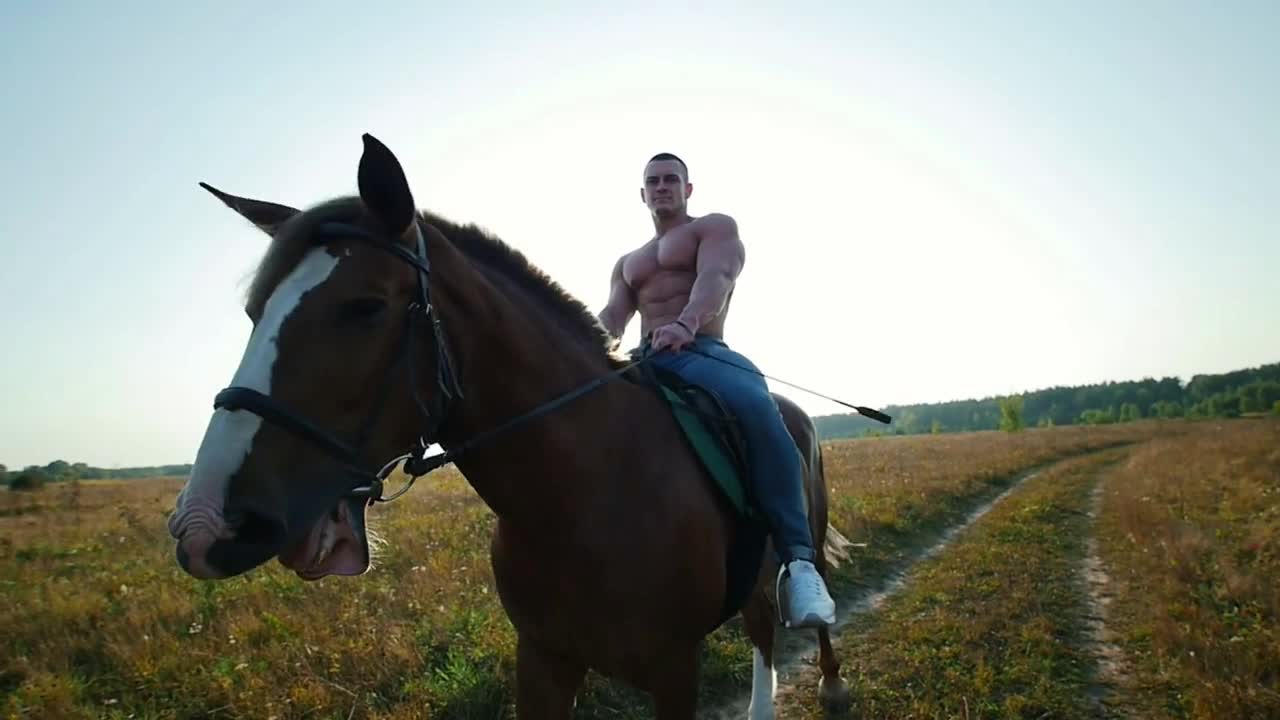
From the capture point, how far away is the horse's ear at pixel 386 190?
2.10 meters

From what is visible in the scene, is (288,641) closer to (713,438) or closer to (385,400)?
(713,438)

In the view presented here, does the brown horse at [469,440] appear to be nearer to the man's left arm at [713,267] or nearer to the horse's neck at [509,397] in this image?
the horse's neck at [509,397]

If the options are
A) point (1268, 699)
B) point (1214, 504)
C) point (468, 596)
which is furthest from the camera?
point (1214, 504)

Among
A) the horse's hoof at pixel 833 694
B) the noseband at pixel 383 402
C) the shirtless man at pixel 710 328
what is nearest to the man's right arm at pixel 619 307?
the shirtless man at pixel 710 328

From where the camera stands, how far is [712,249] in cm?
373

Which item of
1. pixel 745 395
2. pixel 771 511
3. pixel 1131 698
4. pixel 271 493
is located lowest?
pixel 1131 698

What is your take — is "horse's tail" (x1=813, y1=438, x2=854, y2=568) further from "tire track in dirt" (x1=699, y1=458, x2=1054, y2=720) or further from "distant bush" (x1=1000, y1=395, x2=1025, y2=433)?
"distant bush" (x1=1000, y1=395, x2=1025, y2=433)

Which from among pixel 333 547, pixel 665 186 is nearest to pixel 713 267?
pixel 665 186

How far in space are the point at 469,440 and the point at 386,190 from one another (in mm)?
935

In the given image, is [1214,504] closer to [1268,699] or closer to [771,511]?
[1268,699]

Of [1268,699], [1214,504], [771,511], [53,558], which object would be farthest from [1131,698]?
[53,558]

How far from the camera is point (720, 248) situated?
3730mm

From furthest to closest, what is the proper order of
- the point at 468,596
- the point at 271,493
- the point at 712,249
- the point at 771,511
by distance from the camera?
the point at 468,596
the point at 712,249
the point at 771,511
the point at 271,493

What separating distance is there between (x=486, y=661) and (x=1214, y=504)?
52.1ft
